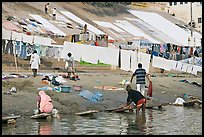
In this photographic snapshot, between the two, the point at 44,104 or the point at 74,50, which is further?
the point at 74,50

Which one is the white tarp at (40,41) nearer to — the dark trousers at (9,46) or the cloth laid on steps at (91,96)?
the dark trousers at (9,46)

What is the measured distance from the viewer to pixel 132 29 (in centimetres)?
3238

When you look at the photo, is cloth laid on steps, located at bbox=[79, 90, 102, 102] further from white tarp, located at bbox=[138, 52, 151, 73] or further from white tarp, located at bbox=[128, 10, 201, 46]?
white tarp, located at bbox=[128, 10, 201, 46]

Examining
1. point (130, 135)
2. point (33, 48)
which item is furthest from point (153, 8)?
point (130, 135)

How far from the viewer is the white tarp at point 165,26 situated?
34531mm

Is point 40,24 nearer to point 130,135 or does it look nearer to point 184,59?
point 184,59

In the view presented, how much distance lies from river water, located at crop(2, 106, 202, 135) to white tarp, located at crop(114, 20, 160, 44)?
699 inches

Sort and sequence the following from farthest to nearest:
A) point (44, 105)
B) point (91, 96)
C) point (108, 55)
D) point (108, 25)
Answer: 1. point (108, 25)
2. point (108, 55)
3. point (91, 96)
4. point (44, 105)

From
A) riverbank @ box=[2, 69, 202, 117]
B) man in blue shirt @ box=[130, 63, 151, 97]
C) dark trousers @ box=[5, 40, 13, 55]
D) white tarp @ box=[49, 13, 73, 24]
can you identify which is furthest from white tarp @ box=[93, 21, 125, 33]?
man in blue shirt @ box=[130, 63, 151, 97]

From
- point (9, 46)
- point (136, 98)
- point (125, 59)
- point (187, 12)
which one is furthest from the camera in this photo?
point (187, 12)

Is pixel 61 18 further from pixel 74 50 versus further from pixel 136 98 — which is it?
pixel 136 98

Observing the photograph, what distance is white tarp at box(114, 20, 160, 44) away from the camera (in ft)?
100

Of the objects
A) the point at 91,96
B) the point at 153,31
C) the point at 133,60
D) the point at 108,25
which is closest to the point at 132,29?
the point at 108,25

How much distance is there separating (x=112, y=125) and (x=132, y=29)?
22.6 meters
